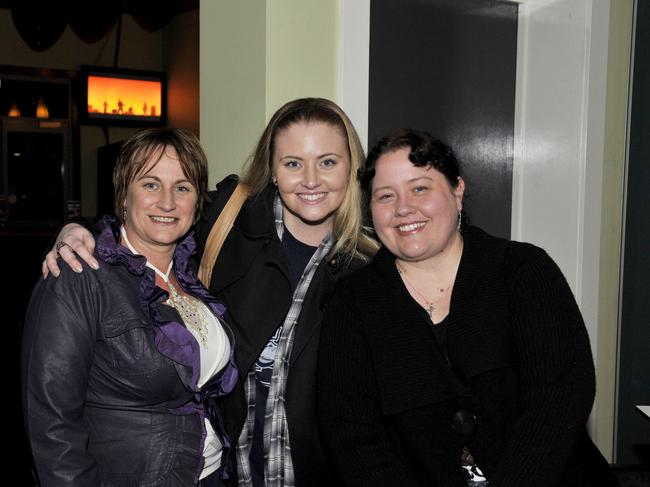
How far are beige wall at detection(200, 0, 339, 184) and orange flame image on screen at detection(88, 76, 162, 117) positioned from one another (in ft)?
17.9

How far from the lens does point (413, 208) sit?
67.9 inches

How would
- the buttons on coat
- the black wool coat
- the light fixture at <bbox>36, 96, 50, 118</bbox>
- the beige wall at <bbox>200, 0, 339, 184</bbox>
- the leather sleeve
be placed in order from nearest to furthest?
the leather sleeve
the buttons on coat
the black wool coat
the beige wall at <bbox>200, 0, 339, 184</bbox>
the light fixture at <bbox>36, 96, 50, 118</bbox>

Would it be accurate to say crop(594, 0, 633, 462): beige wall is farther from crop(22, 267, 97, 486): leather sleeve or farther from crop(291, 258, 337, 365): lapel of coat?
crop(22, 267, 97, 486): leather sleeve

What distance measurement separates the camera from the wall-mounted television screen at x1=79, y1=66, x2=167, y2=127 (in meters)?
7.32

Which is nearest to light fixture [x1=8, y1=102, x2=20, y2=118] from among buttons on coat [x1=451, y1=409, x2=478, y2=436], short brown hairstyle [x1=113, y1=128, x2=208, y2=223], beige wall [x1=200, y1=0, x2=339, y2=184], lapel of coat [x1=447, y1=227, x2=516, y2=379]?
beige wall [x1=200, y1=0, x2=339, y2=184]

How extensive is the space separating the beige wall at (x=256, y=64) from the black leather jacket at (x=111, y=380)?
26.0 inches

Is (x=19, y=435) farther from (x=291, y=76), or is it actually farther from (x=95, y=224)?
(x=291, y=76)

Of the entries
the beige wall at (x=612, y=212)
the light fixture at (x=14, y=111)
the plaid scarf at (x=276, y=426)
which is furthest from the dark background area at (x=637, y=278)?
the light fixture at (x=14, y=111)

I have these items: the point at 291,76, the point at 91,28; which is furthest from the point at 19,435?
the point at 91,28

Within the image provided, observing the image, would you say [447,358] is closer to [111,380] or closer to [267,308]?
[267,308]

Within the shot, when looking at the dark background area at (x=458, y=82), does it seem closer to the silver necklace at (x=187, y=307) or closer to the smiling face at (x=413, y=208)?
the smiling face at (x=413, y=208)

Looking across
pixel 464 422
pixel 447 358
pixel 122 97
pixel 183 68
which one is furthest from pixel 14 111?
pixel 464 422

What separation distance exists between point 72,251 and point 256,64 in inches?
34.4

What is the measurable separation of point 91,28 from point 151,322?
6.00 meters
